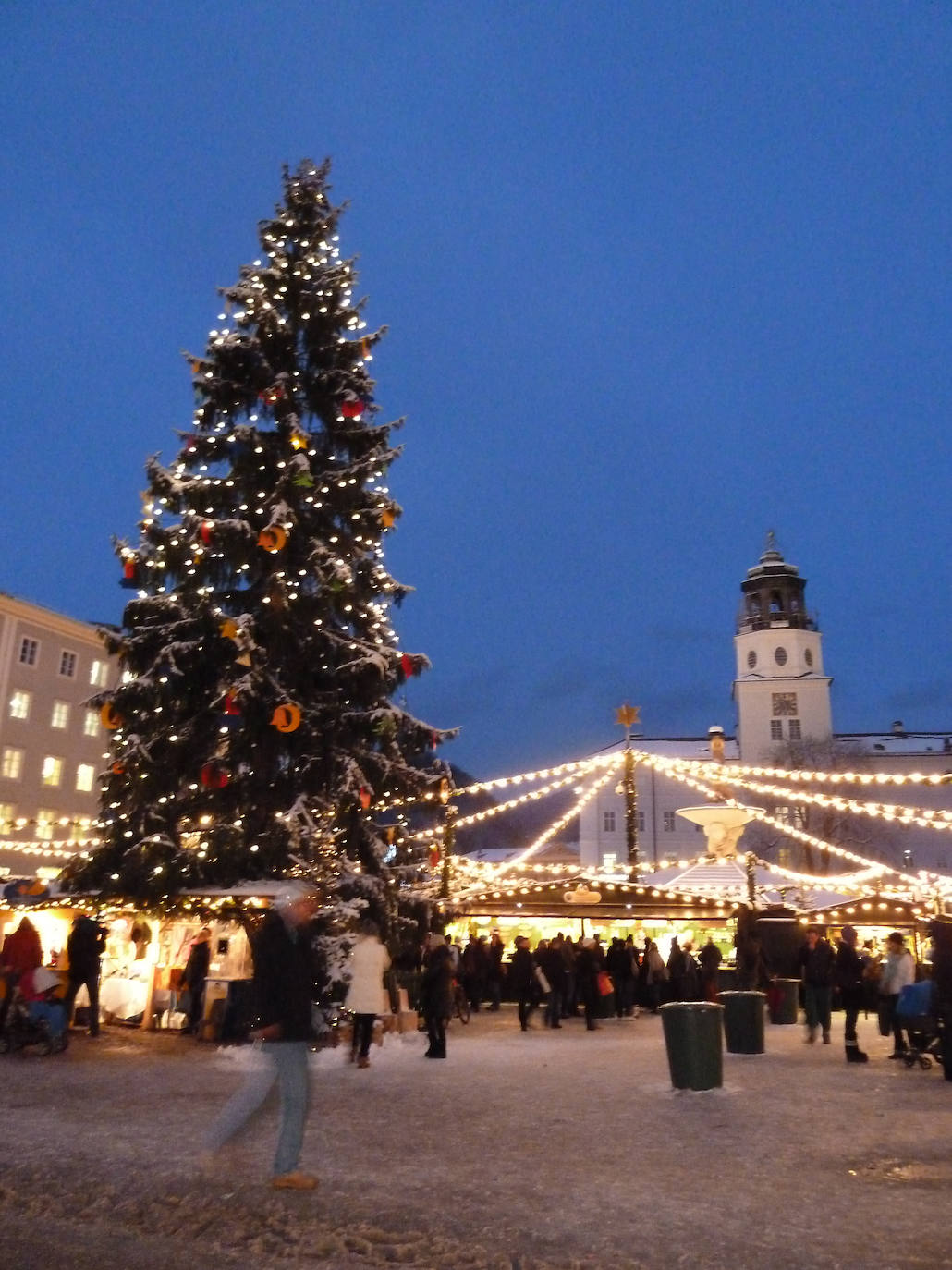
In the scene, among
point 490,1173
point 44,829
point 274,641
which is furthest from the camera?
point 44,829

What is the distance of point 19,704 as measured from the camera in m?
49.7

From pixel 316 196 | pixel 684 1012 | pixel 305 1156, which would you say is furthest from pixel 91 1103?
pixel 316 196

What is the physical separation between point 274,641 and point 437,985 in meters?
7.18

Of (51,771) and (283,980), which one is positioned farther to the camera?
(51,771)

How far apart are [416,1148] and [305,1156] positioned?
89 cm

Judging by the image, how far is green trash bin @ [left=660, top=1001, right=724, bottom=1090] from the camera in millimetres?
10930

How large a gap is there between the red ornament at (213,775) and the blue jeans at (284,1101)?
1102 centimetres

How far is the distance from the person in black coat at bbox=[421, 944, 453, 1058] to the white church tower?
6004cm

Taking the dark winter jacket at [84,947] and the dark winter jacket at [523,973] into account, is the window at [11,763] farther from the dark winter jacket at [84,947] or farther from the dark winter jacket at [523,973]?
the dark winter jacket at [84,947]

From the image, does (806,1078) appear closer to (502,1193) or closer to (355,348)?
(502,1193)

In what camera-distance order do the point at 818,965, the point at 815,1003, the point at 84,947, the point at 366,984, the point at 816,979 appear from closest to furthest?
1. the point at 366,984
2. the point at 84,947
3. the point at 818,965
4. the point at 816,979
5. the point at 815,1003

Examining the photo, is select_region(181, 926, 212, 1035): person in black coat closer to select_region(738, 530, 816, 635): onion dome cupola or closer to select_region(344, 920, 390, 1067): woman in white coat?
select_region(344, 920, 390, 1067): woman in white coat

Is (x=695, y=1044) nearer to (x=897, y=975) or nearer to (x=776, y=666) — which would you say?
(x=897, y=975)

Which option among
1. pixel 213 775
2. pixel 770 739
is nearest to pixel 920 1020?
pixel 213 775
